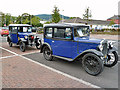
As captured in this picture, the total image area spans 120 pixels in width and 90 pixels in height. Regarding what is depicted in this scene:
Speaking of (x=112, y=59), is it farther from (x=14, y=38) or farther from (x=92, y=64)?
(x=14, y=38)

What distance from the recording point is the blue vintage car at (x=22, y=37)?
866cm

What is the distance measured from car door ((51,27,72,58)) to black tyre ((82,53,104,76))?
872mm

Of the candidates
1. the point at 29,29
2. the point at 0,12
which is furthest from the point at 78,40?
the point at 0,12

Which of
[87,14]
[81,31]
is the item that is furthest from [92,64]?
[87,14]

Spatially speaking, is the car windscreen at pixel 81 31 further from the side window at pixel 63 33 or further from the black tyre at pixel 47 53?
the black tyre at pixel 47 53

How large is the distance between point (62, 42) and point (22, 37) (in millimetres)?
4660

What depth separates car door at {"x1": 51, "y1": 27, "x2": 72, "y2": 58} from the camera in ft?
17.1

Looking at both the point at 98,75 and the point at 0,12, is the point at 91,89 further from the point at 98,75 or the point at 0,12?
the point at 0,12

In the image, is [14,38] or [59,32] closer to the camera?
[59,32]

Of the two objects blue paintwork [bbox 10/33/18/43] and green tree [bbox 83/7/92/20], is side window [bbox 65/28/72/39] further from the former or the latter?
green tree [bbox 83/7/92/20]

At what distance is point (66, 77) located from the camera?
4.25 m

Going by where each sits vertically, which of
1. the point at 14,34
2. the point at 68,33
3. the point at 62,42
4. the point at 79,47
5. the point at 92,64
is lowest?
the point at 92,64

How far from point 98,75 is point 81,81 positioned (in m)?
0.88

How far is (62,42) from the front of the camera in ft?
17.9
